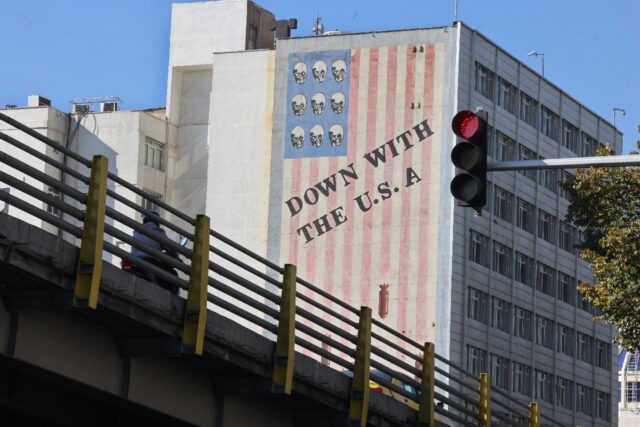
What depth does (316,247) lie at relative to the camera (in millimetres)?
78312

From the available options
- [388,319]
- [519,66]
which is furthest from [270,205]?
[519,66]

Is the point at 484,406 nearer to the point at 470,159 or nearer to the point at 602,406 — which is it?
the point at 470,159

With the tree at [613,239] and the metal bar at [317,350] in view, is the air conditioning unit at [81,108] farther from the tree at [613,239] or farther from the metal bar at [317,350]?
the metal bar at [317,350]

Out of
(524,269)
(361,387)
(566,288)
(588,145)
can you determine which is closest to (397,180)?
(524,269)

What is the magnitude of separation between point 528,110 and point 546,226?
6.45 meters

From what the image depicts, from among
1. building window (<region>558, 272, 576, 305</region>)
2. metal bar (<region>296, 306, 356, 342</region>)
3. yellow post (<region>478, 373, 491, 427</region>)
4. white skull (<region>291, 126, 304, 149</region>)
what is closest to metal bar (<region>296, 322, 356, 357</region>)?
metal bar (<region>296, 306, 356, 342</region>)

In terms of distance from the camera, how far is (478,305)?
3103 inches

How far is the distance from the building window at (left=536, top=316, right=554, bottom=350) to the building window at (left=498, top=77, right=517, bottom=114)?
1109 centimetres

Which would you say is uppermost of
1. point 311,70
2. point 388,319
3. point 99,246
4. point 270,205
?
point 311,70

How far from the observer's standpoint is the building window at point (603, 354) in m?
95.4

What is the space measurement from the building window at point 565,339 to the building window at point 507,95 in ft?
42.8

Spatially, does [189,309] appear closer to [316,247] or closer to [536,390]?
[316,247]

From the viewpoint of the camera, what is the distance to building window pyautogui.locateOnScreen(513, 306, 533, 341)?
83438 mm

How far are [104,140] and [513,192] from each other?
21935mm
